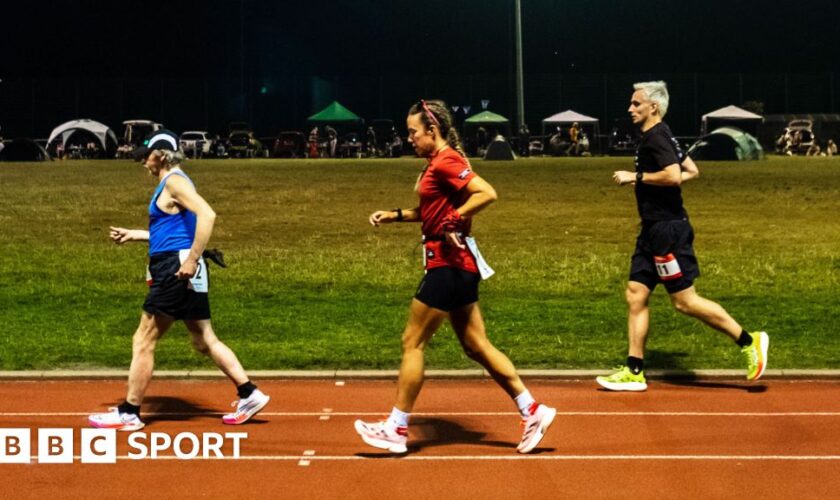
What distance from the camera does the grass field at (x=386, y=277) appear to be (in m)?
11.8

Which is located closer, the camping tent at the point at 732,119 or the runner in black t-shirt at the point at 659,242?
the runner in black t-shirt at the point at 659,242

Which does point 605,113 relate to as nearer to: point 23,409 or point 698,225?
point 698,225

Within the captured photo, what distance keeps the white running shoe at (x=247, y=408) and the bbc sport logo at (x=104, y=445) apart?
22cm

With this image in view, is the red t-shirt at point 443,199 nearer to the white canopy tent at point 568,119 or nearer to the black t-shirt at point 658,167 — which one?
the black t-shirt at point 658,167

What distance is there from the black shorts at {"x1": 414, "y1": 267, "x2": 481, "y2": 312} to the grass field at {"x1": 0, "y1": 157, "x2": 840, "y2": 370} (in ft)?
10.5

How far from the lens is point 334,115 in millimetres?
65500

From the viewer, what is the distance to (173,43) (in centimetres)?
7438

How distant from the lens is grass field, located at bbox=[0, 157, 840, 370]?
38.7 ft

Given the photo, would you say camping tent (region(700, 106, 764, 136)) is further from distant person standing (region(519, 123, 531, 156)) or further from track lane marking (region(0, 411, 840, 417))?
track lane marking (region(0, 411, 840, 417))

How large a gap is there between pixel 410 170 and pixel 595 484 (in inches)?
1433

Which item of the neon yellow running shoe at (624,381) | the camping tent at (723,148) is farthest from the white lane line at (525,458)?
the camping tent at (723,148)

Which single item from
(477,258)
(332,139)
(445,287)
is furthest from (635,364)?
(332,139)

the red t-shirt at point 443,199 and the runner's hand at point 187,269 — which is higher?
the red t-shirt at point 443,199

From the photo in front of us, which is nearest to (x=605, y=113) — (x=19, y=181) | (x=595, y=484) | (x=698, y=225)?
(x=19, y=181)
